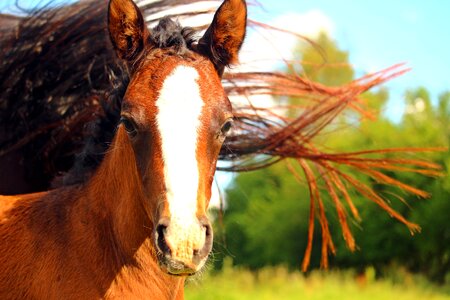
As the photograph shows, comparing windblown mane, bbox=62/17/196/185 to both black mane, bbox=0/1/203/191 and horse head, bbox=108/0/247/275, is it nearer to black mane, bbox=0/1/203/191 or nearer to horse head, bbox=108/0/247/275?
horse head, bbox=108/0/247/275

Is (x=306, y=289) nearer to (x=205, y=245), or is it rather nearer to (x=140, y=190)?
(x=140, y=190)

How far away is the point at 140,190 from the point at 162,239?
607 mm

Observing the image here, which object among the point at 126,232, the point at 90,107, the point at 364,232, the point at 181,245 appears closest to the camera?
the point at 181,245

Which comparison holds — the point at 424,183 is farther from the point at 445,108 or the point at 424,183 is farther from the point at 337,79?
the point at 337,79

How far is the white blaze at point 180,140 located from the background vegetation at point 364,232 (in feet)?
29.3

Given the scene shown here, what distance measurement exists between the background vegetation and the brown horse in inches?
324

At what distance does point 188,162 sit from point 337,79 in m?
50.5

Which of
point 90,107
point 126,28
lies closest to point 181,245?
point 126,28

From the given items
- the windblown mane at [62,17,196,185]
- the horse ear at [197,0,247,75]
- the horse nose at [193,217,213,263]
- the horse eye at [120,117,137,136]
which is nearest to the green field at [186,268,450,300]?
the windblown mane at [62,17,196,185]

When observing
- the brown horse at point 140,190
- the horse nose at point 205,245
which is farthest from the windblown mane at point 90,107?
the horse nose at point 205,245

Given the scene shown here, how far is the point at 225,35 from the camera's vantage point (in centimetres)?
425

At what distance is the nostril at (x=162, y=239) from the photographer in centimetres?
334

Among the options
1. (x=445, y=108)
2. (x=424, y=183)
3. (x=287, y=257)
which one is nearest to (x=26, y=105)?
(x=424, y=183)

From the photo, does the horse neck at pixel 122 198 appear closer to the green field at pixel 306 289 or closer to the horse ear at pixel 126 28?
the horse ear at pixel 126 28
